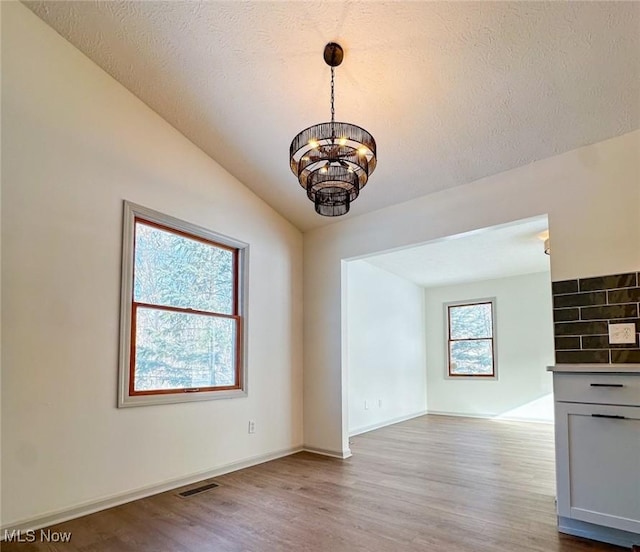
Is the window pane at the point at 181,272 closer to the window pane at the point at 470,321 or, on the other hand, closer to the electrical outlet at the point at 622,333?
the electrical outlet at the point at 622,333

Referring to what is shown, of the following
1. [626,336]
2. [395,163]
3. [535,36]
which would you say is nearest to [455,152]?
[395,163]

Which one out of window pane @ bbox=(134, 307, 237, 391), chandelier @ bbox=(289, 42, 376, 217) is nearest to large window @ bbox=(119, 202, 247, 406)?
window pane @ bbox=(134, 307, 237, 391)

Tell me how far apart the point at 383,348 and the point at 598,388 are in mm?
4139

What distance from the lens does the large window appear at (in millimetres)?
3271

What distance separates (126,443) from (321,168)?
8.13 ft

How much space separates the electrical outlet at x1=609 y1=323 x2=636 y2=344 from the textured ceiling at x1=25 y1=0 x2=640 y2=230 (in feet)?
4.32

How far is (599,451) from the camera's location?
8.20 feet

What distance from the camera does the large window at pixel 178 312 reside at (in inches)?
129

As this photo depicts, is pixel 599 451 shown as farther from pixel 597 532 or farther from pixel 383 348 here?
pixel 383 348

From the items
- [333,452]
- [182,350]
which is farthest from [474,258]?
[182,350]

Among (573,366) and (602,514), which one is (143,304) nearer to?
(573,366)

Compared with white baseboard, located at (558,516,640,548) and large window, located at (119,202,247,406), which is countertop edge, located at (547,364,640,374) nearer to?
white baseboard, located at (558,516,640,548)

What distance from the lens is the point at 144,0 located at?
2617mm

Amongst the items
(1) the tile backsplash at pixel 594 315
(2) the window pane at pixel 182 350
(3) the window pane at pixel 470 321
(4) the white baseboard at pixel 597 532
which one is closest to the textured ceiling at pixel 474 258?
(3) the window pane at pixel 470 321
